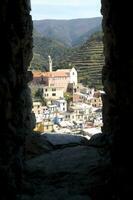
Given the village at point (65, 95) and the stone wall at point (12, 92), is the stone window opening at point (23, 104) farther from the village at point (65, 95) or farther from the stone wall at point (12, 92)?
the village at point (65, 95)

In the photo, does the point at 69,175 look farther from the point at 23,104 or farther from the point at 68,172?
the point at 23,104

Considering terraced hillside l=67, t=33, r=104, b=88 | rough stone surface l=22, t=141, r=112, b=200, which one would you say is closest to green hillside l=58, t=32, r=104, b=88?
terraced hillside l=67, t=33, r=104, b=88

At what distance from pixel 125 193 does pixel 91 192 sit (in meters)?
1.25

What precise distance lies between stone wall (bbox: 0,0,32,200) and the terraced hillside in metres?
59.3

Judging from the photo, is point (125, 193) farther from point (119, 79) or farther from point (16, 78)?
point (16, 78)

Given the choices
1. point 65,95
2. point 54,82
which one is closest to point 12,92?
point 65,95

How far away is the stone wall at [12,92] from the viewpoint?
6.84 m

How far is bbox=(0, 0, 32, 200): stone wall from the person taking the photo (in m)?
6.84

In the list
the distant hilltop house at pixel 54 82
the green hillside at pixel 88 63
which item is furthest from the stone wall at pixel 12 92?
the green hillside at pixel 88 63

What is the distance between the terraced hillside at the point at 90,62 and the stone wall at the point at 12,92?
59.3 meters

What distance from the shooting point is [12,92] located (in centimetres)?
736

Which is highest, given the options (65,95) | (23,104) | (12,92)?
(65,95)

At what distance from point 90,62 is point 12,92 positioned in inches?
2803

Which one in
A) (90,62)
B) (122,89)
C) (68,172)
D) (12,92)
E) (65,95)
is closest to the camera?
(122,89)
